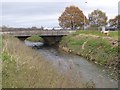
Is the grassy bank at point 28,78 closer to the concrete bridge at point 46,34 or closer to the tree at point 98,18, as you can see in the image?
the concrete bridge at point 46,34

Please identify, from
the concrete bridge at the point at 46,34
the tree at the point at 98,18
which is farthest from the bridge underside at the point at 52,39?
the tree at the point at 98,18

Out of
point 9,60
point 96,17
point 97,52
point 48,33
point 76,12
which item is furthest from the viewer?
point 96,17

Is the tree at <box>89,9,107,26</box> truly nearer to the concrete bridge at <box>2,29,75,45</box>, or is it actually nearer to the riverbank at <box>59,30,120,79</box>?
the concrete bridge at <box>2,29,75,45</box>

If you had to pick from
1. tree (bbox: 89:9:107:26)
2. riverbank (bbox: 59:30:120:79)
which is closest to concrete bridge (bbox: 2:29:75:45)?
riverbank (bbox: 59:30:120:79)

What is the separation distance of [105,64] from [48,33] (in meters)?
40.6

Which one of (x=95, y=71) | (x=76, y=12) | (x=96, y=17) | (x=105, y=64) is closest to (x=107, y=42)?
(x=105, y=64)

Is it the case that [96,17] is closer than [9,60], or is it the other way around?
[9,60]

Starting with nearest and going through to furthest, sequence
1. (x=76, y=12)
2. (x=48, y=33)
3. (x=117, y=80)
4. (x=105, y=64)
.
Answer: (x=117, y=80) < (x=105, y=64) < (x=48, y=33) < (x=76, y=12)

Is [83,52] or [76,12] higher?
[76,12]

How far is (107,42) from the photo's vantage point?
1716 inches

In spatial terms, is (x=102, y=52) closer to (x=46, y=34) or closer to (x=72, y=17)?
(x=46, y=34)

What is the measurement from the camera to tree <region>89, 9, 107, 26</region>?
106 metres

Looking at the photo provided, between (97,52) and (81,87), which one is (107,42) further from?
(81,87)

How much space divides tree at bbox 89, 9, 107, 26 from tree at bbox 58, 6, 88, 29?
6.05 m
